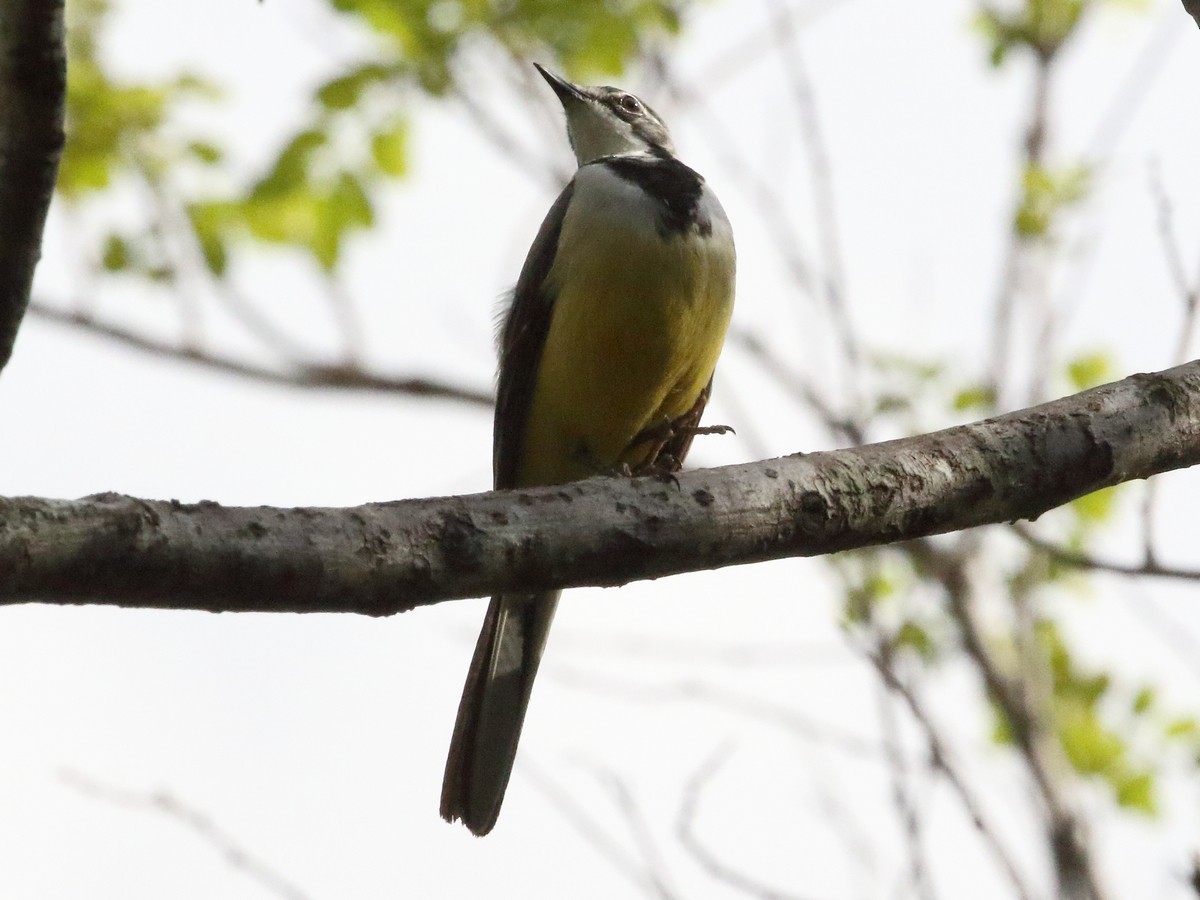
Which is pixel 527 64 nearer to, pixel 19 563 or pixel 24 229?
pixel 24 229

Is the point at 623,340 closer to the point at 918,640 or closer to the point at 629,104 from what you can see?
the point at 629,104

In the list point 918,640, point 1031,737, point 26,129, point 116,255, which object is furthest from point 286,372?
point 26,129

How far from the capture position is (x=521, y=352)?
520 cm

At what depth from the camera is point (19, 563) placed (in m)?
2.18

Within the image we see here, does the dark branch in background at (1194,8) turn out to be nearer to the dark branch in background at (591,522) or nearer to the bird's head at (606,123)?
the dark branch in background at (591,522)

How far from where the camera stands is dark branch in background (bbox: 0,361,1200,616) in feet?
7.53

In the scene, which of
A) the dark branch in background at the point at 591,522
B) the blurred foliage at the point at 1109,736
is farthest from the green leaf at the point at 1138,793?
the dark branch in background at the point at 591,522

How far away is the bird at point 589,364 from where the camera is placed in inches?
189

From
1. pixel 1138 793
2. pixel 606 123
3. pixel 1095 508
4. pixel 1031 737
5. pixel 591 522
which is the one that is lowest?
pixel 591 522

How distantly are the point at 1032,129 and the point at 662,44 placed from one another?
2.58 meters

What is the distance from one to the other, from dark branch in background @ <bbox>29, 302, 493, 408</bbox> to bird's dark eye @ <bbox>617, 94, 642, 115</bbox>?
1.55m

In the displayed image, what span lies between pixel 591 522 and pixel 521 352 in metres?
2.45

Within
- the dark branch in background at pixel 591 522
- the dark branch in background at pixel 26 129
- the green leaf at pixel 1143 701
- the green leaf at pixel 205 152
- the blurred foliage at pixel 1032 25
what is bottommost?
the dark branch in background at pixel 591 522

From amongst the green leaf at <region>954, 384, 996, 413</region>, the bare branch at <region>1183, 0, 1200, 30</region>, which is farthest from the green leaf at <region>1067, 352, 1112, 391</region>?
the bare branch at <region>1183, 0, 1200, 30</region>
